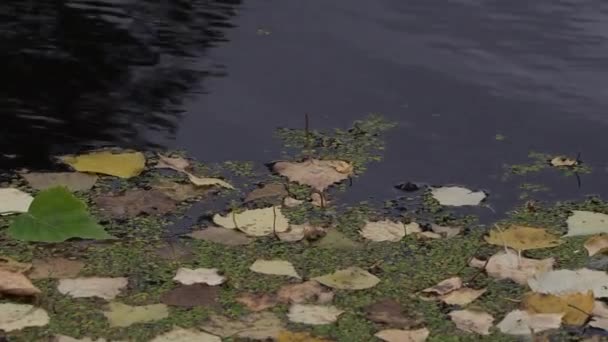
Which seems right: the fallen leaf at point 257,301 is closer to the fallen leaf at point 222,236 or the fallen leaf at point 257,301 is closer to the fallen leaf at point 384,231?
the fallen leaf at point 222,236

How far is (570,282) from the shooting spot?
5.92 ft

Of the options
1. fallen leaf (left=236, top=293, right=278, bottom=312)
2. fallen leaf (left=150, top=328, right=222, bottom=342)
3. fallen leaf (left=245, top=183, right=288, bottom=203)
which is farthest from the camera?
fallen leaf (left=245, top=183, right=288, bottom=203)

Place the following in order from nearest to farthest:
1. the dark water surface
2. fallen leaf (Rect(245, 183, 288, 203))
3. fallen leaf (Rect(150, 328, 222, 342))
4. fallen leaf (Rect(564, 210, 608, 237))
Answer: fallen leaf (Rect(150, 328, 222, 342)) < fallen leaf (Rect(564, 210, 608, 237)) < fallen leaf (Rect(245, 183, 288, 203)) < the dark water surface

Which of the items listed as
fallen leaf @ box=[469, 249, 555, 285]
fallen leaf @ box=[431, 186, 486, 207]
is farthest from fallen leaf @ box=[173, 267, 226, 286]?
fallen leaf @ box=[431, 186, 486, 207]

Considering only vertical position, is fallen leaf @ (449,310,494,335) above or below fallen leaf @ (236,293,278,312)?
above

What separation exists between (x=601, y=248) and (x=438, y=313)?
0.41 metres

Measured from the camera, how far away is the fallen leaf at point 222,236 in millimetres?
1956

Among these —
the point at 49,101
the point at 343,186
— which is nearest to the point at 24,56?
the point at 49,101

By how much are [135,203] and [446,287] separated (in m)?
0.66

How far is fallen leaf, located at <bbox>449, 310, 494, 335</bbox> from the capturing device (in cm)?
169

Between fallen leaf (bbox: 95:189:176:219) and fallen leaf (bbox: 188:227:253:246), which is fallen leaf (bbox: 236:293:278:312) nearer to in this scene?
fallen leaf (bbox: 188:227:253:246)

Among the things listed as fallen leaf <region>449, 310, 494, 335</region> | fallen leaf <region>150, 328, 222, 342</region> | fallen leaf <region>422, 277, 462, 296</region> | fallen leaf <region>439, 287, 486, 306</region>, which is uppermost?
fallen leaf <region>422, 277, 462, 296</region>

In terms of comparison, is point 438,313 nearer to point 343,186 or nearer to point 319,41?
point 343,186

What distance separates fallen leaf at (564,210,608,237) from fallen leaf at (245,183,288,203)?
1.93 feet
